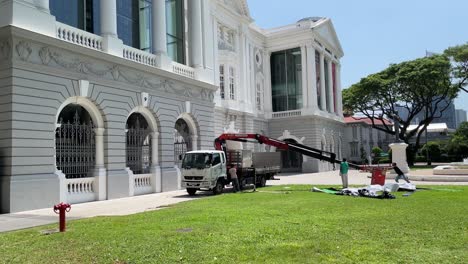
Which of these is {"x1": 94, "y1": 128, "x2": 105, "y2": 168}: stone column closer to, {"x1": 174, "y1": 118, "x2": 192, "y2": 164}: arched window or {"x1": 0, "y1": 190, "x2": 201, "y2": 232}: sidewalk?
{"x1": 0, "y1": 190, "x2": 201, "y2": 232}: sidewalk

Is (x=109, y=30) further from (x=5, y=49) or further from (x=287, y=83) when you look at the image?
(x=287, y=83)

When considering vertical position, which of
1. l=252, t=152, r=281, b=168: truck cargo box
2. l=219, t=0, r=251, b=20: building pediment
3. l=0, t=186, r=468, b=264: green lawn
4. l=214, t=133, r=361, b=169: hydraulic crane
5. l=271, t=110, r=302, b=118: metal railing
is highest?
l=219, t=0, r=251, b=20: building pediment

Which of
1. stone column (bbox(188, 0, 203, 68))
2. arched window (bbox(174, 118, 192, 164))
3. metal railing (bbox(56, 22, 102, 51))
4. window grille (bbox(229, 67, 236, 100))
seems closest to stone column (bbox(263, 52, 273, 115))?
window grille (bbox(229, 67, 236, 100))

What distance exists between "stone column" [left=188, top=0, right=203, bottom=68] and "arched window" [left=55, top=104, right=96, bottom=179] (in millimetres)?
9258

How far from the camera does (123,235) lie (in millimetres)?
9164

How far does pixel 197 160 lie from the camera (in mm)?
20141

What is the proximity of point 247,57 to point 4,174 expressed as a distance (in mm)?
28951

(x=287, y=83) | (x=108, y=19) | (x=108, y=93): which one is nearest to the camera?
(x=108, y=93)

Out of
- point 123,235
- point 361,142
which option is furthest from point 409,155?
point 123,235

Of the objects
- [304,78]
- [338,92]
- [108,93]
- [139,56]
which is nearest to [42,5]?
[108,93]

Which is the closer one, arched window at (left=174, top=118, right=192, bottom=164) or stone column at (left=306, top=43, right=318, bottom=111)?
arched window at (left=174, top=118, right=192, bottom=164)

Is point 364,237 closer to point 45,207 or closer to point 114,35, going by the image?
point 45,207

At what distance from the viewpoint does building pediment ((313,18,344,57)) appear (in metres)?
48.4

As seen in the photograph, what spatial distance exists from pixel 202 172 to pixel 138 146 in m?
4.94
